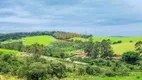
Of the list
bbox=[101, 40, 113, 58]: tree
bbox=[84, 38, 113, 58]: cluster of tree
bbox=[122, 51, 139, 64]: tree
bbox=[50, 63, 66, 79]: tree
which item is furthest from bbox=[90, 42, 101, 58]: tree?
bbox=[50, 63, 66, 79]: tree

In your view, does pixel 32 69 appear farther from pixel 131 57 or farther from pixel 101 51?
pixel 101 51

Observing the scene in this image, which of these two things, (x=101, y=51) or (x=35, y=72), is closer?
(x=35, y=72)

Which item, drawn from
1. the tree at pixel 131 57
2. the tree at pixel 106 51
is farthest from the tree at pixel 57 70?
the tree at pixel 106 51

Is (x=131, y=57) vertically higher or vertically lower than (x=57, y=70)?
higher

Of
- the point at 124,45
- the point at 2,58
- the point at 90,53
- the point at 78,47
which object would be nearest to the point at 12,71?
the point at 2,58

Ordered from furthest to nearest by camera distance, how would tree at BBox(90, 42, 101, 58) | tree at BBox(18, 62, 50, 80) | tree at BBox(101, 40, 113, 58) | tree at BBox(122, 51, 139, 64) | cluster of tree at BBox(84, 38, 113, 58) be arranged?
1. tree at BBox(90, 42, 101, 58)
2. cluster of tree at BBox(84, 38, 113, 58)
3. tree at BBox(101, 40, 113, 58)
4. tree at BBox(122, 51, 139, 64)
5. tree at BBox(18, 62, 50, 80)

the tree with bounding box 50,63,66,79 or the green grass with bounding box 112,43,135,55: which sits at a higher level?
the green grass with bounding box 112,43,135,55

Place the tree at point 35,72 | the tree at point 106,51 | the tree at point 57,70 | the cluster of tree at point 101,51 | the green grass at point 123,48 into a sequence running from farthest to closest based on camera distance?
the green grass at point 123,48
the cluster of tree at point 101,51
the tree at point 106,51
the tree at point 57,70
the tree at point 35,72

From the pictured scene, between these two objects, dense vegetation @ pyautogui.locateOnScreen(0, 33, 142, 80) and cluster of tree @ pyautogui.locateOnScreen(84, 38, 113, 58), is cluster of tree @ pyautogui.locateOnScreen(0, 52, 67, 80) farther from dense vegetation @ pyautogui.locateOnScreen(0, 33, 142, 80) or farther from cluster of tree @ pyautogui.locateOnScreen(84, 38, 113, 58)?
cluster of tree @ pyautogui.locateOnScreen(84, 38, 113, 58)

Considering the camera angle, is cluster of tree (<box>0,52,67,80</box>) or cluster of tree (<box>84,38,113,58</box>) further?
cluster of tree (<box>84,38,113,58</box>)

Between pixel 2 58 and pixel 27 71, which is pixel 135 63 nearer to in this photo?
pixel 2 58

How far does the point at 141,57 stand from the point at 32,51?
1628 inches

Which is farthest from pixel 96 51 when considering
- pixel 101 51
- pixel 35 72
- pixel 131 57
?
pixel 35 72

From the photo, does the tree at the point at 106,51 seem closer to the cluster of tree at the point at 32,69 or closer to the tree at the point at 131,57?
the tree at the point at 131,57
